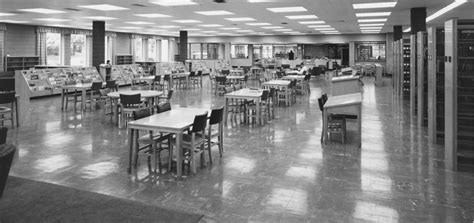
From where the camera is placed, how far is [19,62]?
57.2ft

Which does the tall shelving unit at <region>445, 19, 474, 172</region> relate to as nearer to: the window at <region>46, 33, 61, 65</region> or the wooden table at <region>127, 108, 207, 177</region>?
the wooden table at <region>127, 108, 207, 177</region>

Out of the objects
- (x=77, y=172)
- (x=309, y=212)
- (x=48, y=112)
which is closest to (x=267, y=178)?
(x=309, y=212)

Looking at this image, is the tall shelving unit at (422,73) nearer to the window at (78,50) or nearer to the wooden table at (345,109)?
the wooden table at (345,109)

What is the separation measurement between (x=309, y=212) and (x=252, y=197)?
26.2 inches

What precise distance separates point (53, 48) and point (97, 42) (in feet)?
21.9

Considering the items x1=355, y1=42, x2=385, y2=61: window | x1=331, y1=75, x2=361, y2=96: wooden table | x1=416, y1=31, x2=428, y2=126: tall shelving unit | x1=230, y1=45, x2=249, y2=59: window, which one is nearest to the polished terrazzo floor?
x1=416, y1=31, x2=428, y2=126: tall shelving unit

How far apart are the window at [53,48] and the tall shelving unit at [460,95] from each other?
19561 millimetres

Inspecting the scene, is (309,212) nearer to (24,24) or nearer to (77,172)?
(77,172)

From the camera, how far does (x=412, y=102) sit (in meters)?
9.38

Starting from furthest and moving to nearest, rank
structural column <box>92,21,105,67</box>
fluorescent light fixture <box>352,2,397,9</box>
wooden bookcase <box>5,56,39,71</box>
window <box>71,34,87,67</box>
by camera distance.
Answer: window <box>71,34,87,67</box> → wooden bookcase <box>5,56,39,71</box> → structural column <box>92,21,105,67</box> → fluorescent light fixture <box>352,2,397,9</box>

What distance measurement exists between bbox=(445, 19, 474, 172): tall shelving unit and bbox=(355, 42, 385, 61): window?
22571 mm

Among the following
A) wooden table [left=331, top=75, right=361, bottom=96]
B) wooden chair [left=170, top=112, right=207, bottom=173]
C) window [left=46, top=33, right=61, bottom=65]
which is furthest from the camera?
window [left=46, top=33, right=61, bottom=65]

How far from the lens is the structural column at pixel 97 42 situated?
15164 millimetres

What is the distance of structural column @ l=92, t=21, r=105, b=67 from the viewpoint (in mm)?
15164
